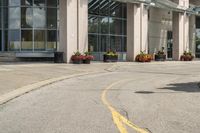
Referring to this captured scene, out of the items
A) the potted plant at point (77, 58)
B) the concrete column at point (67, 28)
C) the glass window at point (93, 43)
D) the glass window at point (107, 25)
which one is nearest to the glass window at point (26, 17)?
the concrete column at point (67, 28)

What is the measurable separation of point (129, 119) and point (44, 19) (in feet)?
105

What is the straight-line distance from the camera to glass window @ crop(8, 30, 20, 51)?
1644 inches

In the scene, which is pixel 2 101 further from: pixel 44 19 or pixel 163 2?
pixel 163 2

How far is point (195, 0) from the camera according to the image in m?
63.5

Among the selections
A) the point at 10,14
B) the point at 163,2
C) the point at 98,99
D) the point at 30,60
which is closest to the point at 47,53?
the point at 30,60

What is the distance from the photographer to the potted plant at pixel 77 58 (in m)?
38.0

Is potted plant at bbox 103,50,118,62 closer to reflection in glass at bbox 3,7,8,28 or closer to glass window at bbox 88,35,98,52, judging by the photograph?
glass window at bbox 88,35,98,52

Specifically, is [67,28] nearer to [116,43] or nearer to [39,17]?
[39,17]

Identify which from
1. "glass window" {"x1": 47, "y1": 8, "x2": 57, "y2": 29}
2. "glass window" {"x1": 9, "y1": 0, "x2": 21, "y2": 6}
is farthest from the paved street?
"glass window" {"x1": 9, "y1": 0, "x2": 21, "y2": 6}

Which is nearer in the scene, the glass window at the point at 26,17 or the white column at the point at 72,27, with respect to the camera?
the white column at the point at 72,27

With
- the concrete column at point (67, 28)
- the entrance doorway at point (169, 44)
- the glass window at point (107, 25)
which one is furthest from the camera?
the entrance doorway at point (169, 44)

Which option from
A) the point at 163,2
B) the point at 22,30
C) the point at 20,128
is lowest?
the point at 20,128

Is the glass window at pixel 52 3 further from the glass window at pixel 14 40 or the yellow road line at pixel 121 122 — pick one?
the yellow road line at pixel 121 122

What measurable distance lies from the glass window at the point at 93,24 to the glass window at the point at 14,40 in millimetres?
7489
